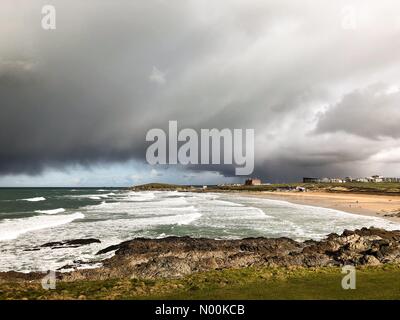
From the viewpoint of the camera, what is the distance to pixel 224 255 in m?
24.3

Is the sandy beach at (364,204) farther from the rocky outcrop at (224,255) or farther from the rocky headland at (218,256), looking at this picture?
the rocky headland at (218,256)

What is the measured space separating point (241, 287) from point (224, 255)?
917 cm

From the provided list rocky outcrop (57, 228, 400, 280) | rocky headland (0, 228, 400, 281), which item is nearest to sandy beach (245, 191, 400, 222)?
rocky outcrop (57, 228, 400, 280)

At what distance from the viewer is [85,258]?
24906 millimetres

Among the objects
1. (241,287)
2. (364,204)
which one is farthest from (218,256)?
(364,204)

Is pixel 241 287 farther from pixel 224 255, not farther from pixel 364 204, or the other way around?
pixel 364 204

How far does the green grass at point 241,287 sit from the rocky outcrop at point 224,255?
7.54 feet

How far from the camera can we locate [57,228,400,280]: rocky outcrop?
2019 centimetres

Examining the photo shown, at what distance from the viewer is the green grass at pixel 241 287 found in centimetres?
→ 1376

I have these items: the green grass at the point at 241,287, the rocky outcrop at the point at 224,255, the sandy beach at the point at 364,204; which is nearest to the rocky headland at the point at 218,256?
the rocky outcrop at the point at 224,255

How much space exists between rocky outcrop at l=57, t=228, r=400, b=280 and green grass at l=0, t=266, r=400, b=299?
90.5 inches
